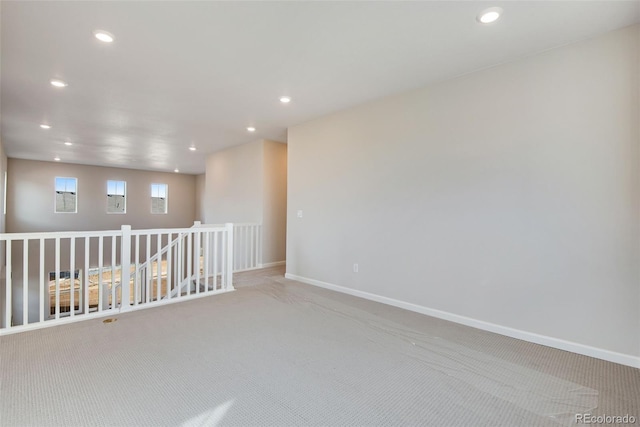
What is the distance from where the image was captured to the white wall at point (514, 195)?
92.7 inches

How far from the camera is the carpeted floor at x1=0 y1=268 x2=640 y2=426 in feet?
5.67

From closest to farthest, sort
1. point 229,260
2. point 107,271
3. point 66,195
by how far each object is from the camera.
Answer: point 229,260 < point 66,195 < point 107,271

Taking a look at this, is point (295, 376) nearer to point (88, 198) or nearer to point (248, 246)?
point (248, 246)

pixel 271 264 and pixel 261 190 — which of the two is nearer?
pixel 261 190

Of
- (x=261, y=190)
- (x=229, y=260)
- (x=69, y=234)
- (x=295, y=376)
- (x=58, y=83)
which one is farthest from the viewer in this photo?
(x=261, y=190)

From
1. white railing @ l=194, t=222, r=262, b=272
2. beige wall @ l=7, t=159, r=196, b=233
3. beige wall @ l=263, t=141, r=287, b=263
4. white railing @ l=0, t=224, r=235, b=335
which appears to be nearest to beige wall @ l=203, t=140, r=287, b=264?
beige wall @ l=263, t=141, r=287, b=263

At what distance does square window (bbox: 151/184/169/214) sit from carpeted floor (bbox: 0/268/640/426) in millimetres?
9176

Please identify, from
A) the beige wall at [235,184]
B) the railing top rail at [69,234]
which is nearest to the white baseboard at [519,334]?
the railing top rail at [69,234]

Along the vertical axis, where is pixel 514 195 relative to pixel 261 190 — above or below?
below

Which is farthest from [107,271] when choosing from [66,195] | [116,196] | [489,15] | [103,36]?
[489,15]

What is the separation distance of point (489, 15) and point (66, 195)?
11817 millimetres

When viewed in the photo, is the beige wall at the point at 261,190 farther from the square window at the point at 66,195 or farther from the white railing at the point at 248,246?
the square window at the point at 66,195

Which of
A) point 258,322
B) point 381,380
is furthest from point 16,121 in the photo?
point 381,380

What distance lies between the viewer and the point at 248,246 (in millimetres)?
6055
